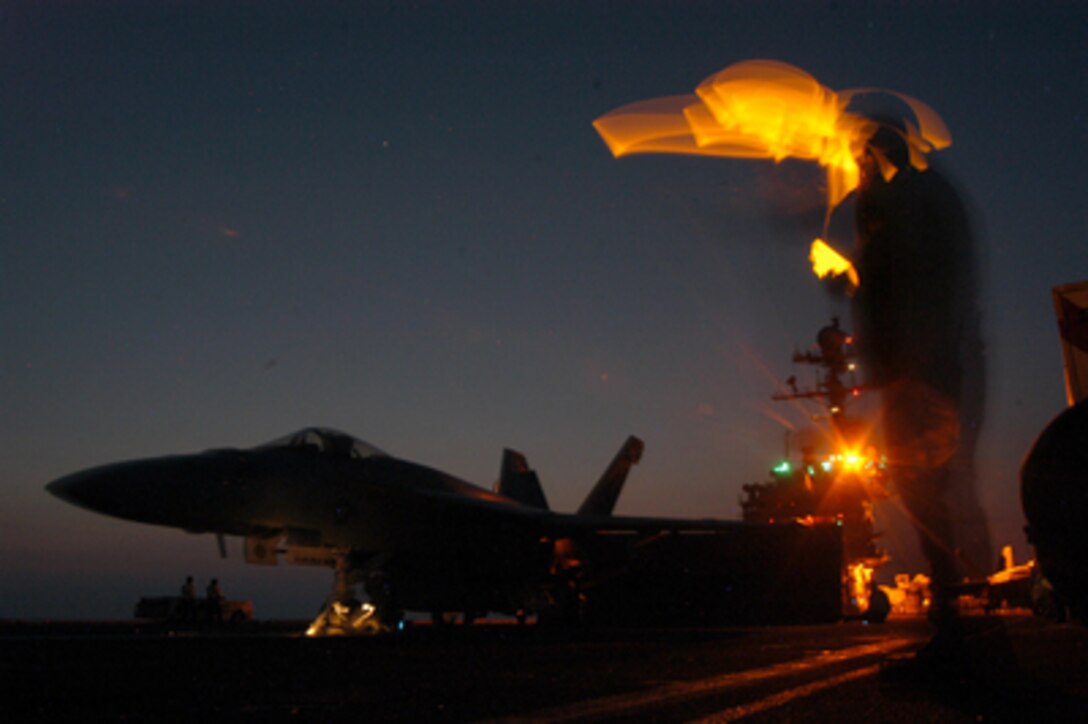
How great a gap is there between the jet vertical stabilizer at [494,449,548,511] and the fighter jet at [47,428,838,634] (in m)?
7.87

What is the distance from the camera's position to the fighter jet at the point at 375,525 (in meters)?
11.6

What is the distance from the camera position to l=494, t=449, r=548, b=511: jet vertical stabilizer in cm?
2662

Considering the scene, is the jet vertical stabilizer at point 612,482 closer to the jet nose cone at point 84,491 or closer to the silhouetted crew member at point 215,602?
the silhouetted crew member at point 215,602

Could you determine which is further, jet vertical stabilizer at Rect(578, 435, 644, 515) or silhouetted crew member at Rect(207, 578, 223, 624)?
jet vertical stabilizer at Rect(578, 435, 644, 515)

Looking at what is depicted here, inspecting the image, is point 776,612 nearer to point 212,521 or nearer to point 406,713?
point 212,521

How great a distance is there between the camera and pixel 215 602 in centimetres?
2214

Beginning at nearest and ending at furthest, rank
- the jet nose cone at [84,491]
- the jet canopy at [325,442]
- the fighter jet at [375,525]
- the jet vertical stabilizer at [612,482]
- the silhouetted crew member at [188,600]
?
the jet nose cone at [84,491] → the fighter jet at [375,525] → the jet canopy at [325,442] → the silhouetted crew member at [188,600] → the jet vertical stabilizer at [612,482]

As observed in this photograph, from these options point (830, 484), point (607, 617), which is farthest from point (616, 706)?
point (830, 484)

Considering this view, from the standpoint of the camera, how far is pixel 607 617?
22891 millimetres

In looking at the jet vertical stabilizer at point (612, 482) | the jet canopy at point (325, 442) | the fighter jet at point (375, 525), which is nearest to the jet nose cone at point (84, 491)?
the fighter jet at point (375, 525)

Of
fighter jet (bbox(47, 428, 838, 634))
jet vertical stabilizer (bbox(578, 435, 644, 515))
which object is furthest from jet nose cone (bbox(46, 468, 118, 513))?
jet vertical stabilizer (bbox(578, 435, 644, 515))

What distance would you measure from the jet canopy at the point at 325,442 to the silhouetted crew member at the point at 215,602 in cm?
1020

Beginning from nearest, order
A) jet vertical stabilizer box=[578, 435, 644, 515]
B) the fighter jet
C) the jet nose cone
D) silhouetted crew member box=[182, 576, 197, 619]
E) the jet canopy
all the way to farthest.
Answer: the jet nose cone
the fighter jet
the jet canopy
silhouetted crew member box=[182, 576, 197, 619]
jet vertical stabilizer box=[578, 435, 644, 515]

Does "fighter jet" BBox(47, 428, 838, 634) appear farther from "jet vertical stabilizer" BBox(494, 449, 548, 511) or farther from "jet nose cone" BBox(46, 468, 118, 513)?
"jet vertical stabilizer" BBox(494, 449, 548, 511)
